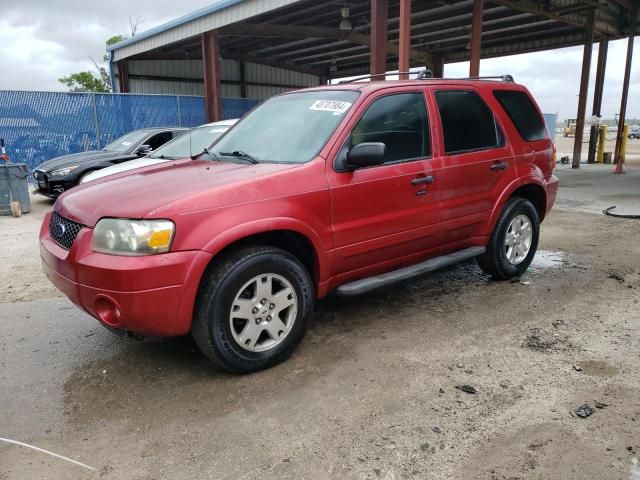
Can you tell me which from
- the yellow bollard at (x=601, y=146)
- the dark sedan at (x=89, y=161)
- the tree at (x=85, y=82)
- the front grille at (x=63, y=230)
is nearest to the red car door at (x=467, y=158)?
the front grille at (x=63, y=230)

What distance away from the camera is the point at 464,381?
3.10 meters

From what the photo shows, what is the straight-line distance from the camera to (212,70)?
16062mm

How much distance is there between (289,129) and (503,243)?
7.77 ft

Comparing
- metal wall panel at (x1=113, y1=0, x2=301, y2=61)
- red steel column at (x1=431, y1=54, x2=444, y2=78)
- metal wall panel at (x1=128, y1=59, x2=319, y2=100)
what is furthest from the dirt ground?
metal wall panel at (x1=128, y1=59, x2=319, y2=100)

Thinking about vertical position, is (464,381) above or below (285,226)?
below

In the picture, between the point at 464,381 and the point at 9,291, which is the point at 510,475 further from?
the point at 9,291

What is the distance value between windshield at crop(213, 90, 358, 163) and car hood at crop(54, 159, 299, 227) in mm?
210

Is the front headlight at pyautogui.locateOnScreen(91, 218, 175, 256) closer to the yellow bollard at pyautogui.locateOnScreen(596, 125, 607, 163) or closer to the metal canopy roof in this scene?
the metal canopy roof

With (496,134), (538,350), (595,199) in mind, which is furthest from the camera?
(595,199)

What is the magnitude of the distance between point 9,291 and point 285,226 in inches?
138

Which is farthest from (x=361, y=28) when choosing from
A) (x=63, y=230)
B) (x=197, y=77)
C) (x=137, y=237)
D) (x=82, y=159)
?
(x=137, y=237)

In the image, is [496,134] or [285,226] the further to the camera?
[496,134]

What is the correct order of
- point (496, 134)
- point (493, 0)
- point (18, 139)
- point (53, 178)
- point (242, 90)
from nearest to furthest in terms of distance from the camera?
point (496, 134) < point (53, 178) < point (493, 0) < point (18, 139) < point (242, 90)

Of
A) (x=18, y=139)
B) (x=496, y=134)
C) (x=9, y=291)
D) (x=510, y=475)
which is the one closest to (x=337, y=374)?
(x=510, y=475)
